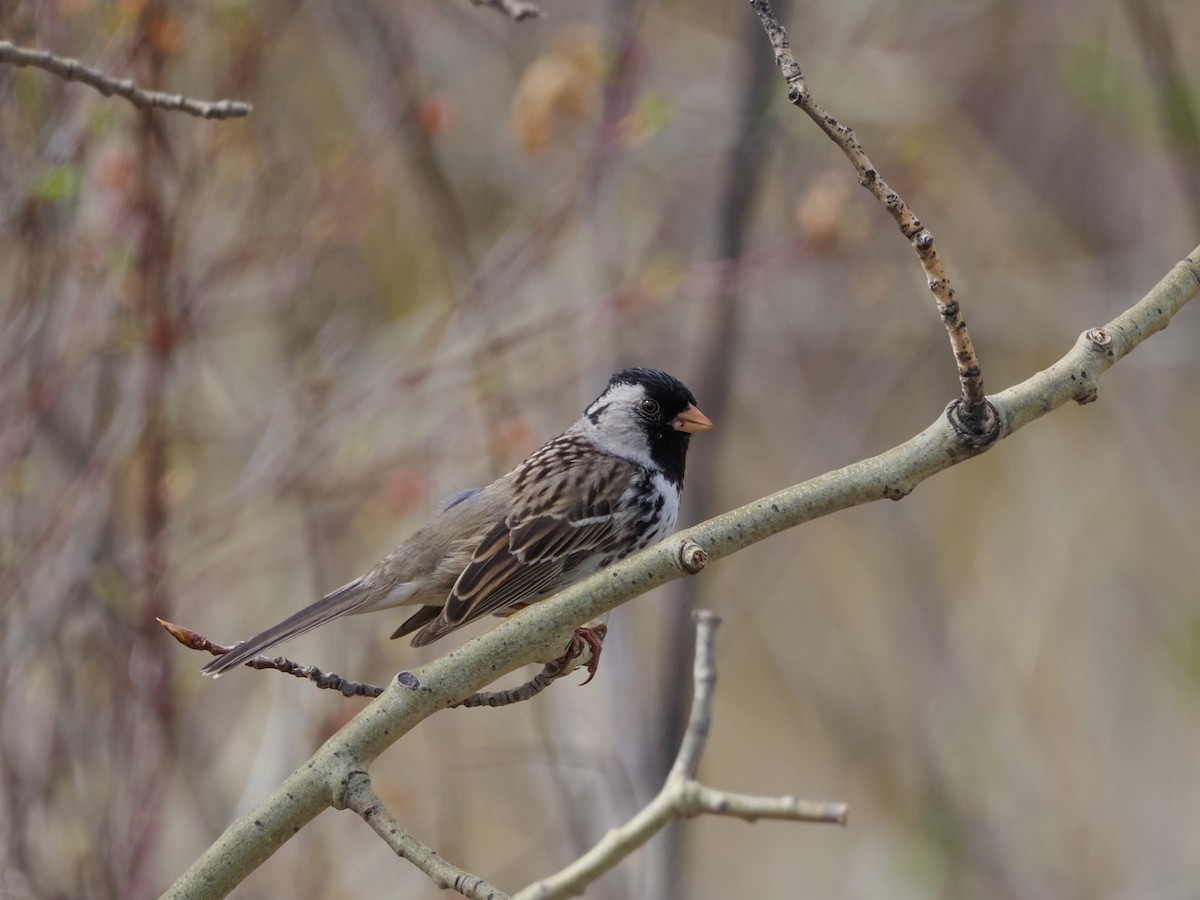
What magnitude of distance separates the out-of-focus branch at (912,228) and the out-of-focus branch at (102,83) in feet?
2.55

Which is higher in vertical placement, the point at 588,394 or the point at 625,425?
the point at 588,394

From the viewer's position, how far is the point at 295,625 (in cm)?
251

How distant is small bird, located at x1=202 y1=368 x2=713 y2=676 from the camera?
110 inches

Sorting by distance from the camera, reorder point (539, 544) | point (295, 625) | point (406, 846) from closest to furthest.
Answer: point (406, 846), point (295, 625), point (539, 544)

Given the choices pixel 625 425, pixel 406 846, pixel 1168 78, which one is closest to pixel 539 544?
pixel 625 425

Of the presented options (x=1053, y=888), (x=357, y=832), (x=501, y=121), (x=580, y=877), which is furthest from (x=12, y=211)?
(x=1053, y=888)

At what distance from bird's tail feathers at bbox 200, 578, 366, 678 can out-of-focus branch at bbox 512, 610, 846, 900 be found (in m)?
0.60

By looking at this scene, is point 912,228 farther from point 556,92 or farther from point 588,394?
point 588,394

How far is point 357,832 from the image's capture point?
197 inches

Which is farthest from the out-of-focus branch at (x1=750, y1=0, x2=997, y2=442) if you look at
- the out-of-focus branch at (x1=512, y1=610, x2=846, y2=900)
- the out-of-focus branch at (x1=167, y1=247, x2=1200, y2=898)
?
the out-of-focus branch at (x1=512, y1=610, x2=846, y2=900)

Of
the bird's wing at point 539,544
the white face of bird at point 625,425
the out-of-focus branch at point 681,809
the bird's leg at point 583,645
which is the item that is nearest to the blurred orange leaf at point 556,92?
the white face of bird at point 625,425

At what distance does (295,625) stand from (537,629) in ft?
3.19

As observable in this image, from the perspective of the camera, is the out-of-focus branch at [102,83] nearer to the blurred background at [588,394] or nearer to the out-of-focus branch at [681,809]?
the blurred background at [588,394]

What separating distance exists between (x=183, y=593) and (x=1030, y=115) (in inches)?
181
